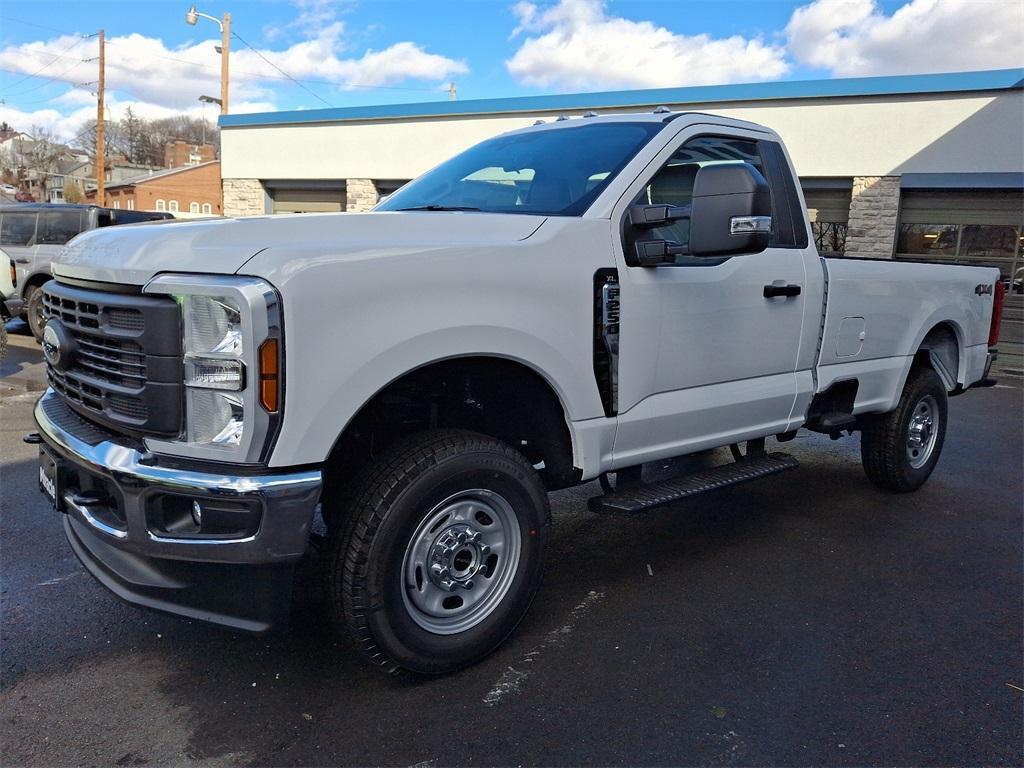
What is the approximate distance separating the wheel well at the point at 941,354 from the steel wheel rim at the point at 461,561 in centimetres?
362

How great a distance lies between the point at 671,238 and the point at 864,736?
2.22 meters

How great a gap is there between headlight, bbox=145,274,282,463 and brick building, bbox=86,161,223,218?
2183 inches

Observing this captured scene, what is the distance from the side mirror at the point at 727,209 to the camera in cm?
328

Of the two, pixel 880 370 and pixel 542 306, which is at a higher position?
pixel 542 306

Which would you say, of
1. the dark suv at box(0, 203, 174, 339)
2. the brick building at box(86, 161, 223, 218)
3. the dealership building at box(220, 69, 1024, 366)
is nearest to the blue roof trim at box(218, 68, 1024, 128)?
the dealership building at box(220, 69, 1024, 366)

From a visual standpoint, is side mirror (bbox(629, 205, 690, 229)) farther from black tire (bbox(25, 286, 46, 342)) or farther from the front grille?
black tire (bbox(25, 286, 46, 342))

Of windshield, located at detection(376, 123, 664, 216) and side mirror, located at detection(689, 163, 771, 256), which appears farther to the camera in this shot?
windshield, located at detection(376, 123, 664, 216)

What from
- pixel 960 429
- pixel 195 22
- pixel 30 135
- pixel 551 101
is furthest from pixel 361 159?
pixel 30 135

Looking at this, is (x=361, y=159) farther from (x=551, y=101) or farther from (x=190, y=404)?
(x=190, y=404)

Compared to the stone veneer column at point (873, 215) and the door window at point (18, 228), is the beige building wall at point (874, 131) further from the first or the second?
the door window at point (18, 228)

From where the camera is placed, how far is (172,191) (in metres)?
57.2

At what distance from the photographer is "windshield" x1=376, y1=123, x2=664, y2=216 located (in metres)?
3.67

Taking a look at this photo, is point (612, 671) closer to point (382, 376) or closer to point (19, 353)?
point (382, 376)

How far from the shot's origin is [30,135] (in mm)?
77312
